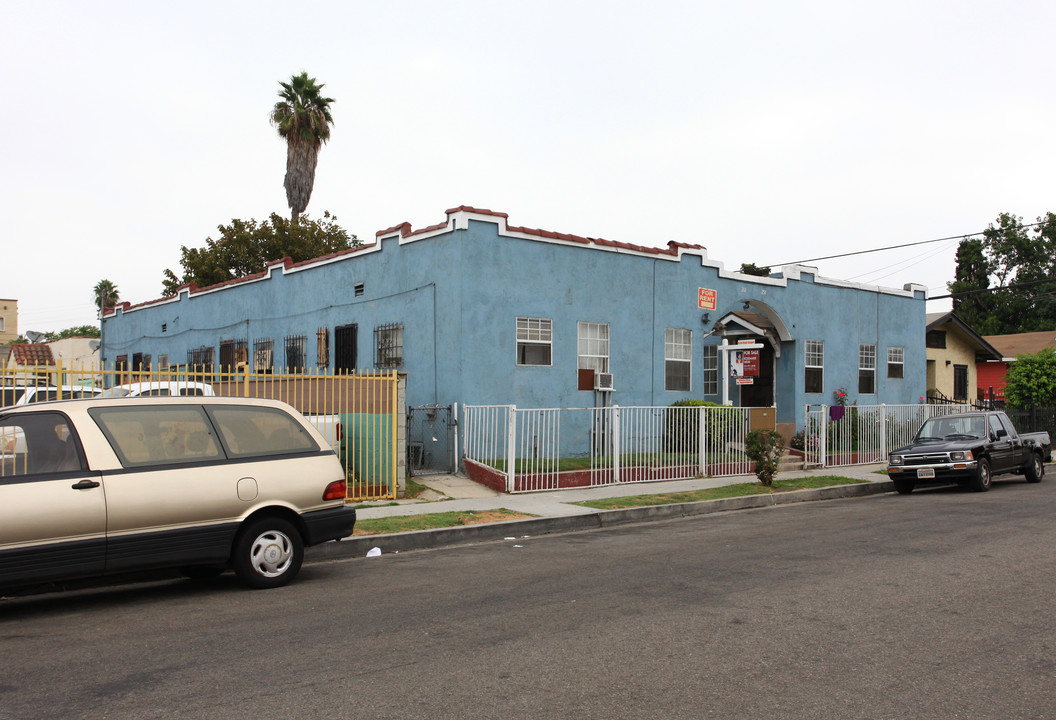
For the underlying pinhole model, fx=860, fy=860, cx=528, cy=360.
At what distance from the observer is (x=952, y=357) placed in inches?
1348

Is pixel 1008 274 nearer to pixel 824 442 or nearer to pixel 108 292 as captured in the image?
pixel 824 442

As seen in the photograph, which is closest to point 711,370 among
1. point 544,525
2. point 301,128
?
point 544,525

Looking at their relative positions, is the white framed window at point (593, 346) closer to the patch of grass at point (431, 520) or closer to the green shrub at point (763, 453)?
the green shrub at point (763, 453)

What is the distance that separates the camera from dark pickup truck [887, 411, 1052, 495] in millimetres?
16078

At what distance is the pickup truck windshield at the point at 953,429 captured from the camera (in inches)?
671

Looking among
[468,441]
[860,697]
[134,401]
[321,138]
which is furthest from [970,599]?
[321,138]

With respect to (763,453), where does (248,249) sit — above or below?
above

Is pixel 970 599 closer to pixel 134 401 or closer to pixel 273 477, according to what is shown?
pixel 273 477

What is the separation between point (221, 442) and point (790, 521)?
321 inches

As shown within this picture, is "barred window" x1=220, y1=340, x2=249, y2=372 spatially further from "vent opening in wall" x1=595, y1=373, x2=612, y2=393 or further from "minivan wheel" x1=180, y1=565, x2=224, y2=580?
"minivan wheel" x1=180, y1=565, x2=224, y2=580

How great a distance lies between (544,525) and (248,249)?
1206 inches

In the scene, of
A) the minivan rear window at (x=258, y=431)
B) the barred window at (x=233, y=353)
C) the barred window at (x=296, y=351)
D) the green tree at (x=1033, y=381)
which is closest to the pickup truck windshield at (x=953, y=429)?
the green tree at (x=1033, y=381)

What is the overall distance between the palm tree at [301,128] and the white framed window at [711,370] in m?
23.0

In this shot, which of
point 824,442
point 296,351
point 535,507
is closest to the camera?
point 535,507
